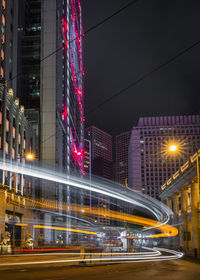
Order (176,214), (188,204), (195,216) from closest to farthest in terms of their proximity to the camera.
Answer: (195,216), (188,204), (176,214)

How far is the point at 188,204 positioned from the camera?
58.4 metres

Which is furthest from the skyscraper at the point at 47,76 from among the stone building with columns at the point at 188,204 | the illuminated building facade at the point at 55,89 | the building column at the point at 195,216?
the building column at the point at 195,216

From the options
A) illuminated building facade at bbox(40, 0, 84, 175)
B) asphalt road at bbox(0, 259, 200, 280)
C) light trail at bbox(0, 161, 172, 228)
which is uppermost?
illuminated building facade at bbox(40, 0, 84, 175)

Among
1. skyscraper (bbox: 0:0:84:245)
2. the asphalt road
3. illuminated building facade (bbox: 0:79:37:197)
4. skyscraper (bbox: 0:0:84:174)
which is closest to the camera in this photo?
the asphalt road

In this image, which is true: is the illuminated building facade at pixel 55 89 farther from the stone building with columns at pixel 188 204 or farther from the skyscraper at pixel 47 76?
the stone building with columns at pixel 188 204

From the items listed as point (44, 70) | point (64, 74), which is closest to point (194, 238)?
point (44, 70)

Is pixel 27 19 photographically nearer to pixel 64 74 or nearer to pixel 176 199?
pixel 64 74

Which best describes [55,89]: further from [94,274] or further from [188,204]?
[94,274]

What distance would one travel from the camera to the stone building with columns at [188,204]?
48.6 metres

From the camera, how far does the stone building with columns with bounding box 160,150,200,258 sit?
48.6 metres

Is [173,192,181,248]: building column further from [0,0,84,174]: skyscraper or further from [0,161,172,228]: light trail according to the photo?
[0,0,84,174]: skyscraper

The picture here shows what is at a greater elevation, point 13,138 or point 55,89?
point 55,89

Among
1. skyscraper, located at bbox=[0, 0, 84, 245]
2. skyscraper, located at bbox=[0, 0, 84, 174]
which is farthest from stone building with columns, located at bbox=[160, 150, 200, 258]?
skyscraper, located at bbox=[0, 0, 84, 174]

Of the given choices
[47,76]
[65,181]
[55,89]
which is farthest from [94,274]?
[47,76]
